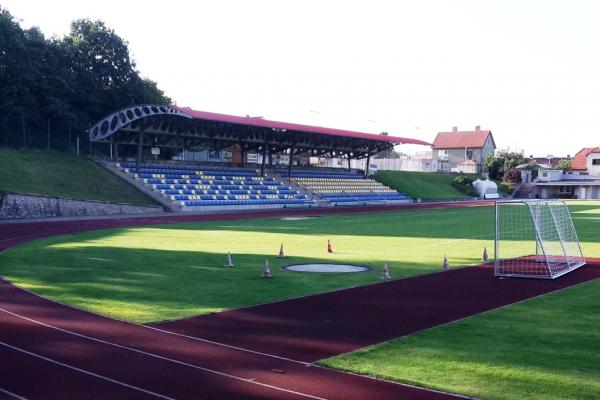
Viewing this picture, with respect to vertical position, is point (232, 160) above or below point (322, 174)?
above

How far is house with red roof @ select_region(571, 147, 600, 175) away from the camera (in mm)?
104375

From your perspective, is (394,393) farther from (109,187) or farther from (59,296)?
(109,187)

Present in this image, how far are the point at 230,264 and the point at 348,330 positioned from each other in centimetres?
866

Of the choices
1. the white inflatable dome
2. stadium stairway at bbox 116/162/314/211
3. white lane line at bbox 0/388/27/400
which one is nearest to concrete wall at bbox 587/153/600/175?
the white inflatable dome

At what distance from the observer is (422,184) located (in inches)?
3236

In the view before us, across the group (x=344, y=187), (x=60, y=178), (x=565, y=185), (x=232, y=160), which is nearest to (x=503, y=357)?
(x=60, y=178)

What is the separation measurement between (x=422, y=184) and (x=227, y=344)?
74.5 metres

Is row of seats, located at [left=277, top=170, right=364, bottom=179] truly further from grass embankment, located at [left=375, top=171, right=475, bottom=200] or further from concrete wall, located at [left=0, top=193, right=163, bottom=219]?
concrete wall, located at [left=0, top=193, right=163, bottom=219]

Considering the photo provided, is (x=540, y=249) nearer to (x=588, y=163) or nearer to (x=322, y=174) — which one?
(x=322, y=174)

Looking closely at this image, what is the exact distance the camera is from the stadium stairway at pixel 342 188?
6372 centimetres

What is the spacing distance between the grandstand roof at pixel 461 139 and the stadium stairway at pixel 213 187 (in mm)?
67231

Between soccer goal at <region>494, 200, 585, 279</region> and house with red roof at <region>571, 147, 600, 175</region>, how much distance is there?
82052 mm

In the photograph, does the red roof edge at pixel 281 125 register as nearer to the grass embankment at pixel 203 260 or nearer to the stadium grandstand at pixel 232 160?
the stadium grandstand at pixel 232 160

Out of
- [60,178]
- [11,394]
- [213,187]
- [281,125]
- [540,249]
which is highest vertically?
[281,125]
